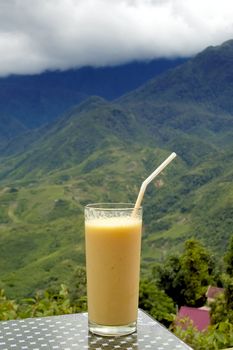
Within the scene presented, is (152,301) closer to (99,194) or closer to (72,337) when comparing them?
(72,337)

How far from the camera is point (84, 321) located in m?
1.63

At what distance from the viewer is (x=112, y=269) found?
149 centimetres

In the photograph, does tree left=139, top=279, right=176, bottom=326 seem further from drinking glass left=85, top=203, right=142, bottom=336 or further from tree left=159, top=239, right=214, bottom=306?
drinking glass left=85, top=203, right=142, bottom=336

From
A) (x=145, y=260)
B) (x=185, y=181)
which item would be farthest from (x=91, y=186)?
(x=145, y=260)

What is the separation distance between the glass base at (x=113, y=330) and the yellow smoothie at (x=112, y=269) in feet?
0.03

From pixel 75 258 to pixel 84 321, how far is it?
2371 inches

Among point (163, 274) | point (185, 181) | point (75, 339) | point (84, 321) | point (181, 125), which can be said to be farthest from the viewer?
point (181, 125)

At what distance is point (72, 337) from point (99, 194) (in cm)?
9199

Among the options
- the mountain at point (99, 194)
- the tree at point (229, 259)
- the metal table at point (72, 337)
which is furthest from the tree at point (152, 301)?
the metal table at point (72, 337)

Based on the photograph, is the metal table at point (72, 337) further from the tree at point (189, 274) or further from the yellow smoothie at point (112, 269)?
the tree at point (189, 274)

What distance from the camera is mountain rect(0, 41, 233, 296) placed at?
62719 millimetres

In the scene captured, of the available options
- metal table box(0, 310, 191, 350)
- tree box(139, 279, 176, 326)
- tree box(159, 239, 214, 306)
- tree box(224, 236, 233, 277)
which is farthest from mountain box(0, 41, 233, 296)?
metal table box(0, 310, 191, 350)

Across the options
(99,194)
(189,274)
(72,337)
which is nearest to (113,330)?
(72,337)

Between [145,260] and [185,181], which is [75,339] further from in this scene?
[185,181]
